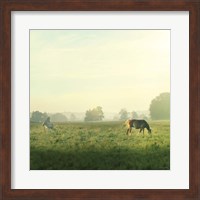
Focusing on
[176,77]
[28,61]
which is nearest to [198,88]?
[176,77]

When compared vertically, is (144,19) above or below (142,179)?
above

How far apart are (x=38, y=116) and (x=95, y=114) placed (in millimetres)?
268

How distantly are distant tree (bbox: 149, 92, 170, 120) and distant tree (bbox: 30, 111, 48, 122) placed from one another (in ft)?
1.64

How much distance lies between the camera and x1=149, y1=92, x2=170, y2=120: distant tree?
7.72 feet

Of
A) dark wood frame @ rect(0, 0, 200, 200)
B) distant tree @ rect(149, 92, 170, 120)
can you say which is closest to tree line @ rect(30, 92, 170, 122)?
distant tree @ rect(149, 92, 170, 120)

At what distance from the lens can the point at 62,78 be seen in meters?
2.38

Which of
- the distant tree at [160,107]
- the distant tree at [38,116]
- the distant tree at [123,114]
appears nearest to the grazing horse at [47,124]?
the distant tree at [38,116]

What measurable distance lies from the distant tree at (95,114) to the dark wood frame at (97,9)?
336mm

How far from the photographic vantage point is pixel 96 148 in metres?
2.38

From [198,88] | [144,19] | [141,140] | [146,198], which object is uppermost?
[144,19]

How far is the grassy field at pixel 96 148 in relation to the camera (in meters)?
2.37

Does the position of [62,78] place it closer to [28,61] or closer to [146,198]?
[28,61]

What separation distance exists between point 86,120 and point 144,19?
542 millimetres

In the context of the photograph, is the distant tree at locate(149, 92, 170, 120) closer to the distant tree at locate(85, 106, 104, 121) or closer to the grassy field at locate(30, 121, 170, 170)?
the grassy field at locate(30, 121, 170, 170)
